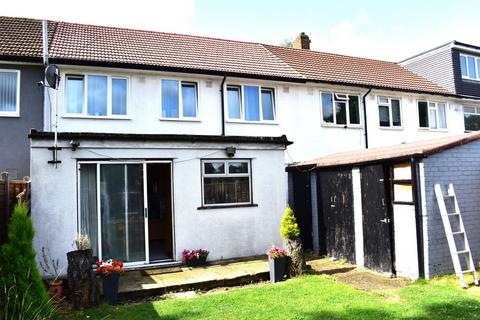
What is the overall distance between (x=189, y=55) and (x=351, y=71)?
25.0ft

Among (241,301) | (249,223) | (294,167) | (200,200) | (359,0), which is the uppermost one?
(359,0)

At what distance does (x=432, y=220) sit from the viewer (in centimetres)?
775

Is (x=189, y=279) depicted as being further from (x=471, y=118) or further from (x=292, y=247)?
(x=471, y=118)

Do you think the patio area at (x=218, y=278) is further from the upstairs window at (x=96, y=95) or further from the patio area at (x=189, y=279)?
the upstairs window at (x=96, y=95)

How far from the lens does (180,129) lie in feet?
40.8

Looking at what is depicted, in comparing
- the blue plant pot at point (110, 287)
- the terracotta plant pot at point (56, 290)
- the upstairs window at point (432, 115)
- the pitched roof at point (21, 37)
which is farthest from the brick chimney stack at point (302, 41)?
the terracotta plant pot at point (56, 290)

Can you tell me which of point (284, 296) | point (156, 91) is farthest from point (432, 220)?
point (156, 91)

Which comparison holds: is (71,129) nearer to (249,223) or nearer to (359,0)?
(249,223)

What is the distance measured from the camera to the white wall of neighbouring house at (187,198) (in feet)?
28.1

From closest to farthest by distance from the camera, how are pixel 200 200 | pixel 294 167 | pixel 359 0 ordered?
pixel 200 200, pixel 359 0, pixel 294 167

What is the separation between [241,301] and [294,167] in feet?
19.4

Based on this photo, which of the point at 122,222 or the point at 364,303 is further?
the point at 122,222

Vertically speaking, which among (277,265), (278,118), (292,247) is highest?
(278,118)

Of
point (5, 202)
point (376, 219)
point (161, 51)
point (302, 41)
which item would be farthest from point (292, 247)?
point (302, 41)
